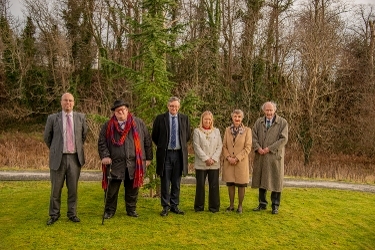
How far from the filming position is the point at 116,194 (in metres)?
6.99

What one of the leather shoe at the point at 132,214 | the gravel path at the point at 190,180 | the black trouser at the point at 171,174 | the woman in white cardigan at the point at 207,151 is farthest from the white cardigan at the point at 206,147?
the gravel path at the point at 190,180

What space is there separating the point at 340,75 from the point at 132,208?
78.7ft

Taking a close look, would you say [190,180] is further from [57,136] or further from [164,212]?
[57,136]

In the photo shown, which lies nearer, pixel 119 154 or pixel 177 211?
pixel 119 154

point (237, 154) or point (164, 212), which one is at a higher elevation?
point (237, 154)

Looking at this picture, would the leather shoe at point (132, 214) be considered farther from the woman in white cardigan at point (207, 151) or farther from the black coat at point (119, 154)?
the woman in white cardigan at point (207, 151)

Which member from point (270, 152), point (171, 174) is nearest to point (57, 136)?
point (171, 174)

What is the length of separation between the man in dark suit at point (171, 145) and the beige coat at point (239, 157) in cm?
87

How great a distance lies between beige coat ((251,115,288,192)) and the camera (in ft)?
24.8

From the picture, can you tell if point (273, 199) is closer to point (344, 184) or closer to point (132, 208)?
point (132, 208)

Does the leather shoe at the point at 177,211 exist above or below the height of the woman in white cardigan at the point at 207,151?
below

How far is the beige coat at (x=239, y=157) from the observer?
7457mm

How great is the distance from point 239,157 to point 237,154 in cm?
9

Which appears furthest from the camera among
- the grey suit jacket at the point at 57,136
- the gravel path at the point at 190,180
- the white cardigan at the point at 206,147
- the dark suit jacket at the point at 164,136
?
the gravel path at the point at 190,180
